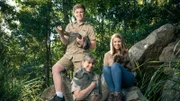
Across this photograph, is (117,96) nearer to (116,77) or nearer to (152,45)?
(116,77)

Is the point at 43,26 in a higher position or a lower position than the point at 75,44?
higher

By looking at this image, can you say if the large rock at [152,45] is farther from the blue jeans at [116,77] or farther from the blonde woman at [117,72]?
the blue jeans at [116,77]

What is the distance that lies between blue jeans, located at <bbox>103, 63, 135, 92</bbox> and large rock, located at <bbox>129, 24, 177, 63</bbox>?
64.2 inches

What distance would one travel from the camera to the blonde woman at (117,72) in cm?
397

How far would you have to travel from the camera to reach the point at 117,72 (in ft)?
13.4

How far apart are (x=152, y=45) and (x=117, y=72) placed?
228 cm

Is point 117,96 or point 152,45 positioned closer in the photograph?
point 117,96

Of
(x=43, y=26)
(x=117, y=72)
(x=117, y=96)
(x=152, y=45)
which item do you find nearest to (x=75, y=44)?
(x=117, y=72)

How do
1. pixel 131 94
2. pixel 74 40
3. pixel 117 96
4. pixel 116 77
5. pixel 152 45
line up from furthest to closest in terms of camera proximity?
1. pixel 152 45
2. pixel 74 40
3. pixel 131 94
4. pixel 116 77
5. pixel 117 96

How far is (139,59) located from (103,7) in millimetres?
9526

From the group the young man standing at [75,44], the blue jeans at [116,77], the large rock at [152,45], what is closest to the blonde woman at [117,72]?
the blue jeans at [116,77]

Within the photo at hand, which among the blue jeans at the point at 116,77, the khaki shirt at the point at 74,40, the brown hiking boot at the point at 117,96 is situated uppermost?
the khaki shirt at the point at 74,40

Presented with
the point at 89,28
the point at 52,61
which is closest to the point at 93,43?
the point at 89,28

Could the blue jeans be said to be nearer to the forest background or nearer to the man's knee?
the man's knee
